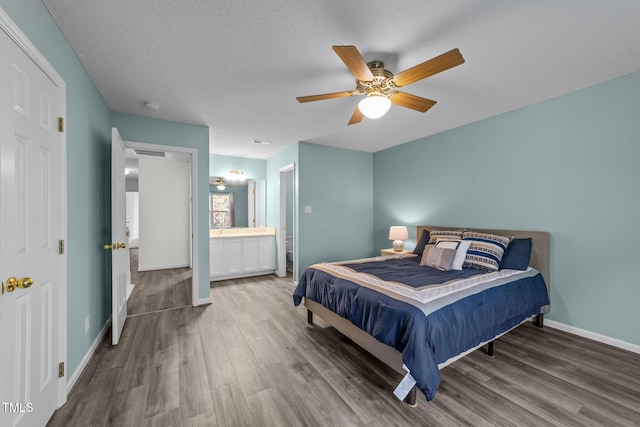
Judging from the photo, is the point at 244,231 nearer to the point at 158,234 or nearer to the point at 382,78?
the point at 158,234

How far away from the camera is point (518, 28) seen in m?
1.75

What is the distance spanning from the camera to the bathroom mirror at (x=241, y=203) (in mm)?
5387

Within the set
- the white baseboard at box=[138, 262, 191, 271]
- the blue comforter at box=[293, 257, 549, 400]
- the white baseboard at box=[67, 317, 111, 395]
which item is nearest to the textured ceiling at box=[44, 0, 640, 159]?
the blue comforter at box=[293, 257, 549, 400]

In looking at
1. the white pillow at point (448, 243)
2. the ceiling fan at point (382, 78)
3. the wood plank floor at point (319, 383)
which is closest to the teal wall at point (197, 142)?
the wood plank floor at point (319, 383)

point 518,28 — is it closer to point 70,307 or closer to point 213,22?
point 213,22

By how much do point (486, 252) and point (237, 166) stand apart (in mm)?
4710

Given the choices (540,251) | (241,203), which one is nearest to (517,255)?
(540,251)

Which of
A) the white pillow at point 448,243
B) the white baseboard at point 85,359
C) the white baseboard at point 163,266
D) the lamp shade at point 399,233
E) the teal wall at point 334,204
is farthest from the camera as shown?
the white baseboard at point 163,266

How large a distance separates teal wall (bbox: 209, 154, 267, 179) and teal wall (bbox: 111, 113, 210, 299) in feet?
5.62

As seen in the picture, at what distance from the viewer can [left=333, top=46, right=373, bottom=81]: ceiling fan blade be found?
5.16 feet

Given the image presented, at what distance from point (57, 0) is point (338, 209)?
161 inches

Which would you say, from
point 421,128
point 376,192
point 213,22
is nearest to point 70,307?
point 213,22

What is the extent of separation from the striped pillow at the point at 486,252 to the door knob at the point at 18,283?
351 centimetres

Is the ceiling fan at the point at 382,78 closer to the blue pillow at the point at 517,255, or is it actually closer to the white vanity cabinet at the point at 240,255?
the blue pillow at the point at 517,255
